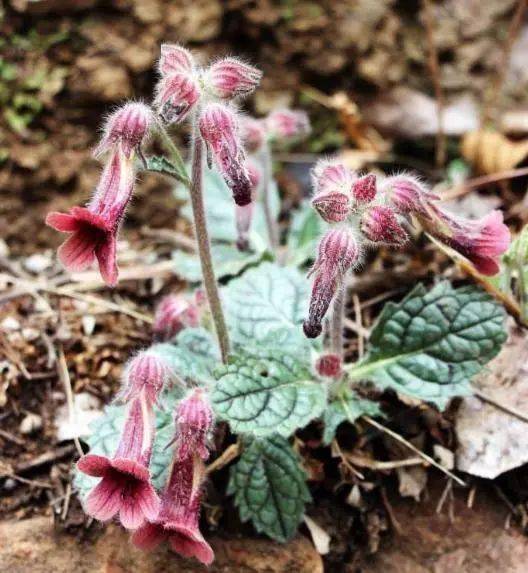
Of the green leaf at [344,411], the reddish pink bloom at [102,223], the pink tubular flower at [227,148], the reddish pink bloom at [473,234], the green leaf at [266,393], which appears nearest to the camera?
the reddish pink bloom at [102,223]

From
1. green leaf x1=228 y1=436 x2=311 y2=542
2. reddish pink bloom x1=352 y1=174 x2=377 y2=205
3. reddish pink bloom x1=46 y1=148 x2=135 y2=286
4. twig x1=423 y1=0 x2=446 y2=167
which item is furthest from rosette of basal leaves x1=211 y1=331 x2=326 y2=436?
twig x1=423 y1=0 x2=446 y2=167

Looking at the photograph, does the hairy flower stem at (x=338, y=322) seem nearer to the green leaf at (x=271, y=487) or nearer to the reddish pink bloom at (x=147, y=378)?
the green leaf at (x=271, y=487)

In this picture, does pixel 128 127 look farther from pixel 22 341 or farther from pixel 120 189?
pixel 22 341

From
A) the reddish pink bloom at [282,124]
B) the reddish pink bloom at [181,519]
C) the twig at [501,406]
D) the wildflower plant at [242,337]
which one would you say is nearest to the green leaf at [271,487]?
the wildflower plant at [242,337]

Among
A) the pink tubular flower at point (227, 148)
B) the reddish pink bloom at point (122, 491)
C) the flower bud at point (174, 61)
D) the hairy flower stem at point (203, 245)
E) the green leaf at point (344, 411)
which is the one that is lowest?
the green leaf at point (344, 411)

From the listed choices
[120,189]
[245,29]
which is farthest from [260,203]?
[120,189]

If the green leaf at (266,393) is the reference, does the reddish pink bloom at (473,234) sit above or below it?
above

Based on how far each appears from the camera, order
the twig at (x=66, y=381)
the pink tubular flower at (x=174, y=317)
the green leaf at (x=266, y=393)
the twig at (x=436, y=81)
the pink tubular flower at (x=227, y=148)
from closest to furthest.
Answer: the pink tubular flower at (x=227, y=148), the green leaf at (x=266, y=393), the twig at (x=66, y=381), the pink tubular flower at (x=174, y=317), the twig at (x=436, y=81)
